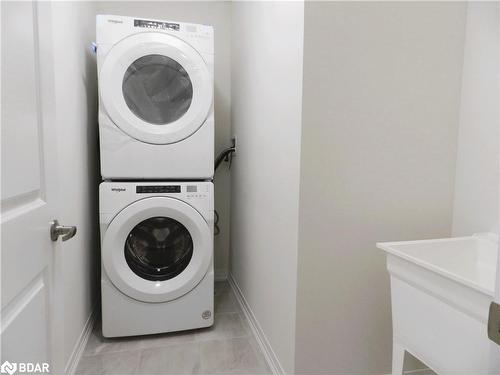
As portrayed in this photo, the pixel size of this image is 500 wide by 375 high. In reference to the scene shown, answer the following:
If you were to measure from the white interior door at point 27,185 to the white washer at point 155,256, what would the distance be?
89 centimetres

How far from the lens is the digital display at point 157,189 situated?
72.6 inches

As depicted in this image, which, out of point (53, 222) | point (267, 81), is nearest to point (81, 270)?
point (53, 222)

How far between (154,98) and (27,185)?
1269mm

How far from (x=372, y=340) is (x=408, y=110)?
3.10 feet

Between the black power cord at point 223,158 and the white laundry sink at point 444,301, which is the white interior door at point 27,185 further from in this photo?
the black power cord at point 223,158

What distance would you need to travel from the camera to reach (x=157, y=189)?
1.87 meters

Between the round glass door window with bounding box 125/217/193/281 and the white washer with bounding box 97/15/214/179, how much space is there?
0.29m

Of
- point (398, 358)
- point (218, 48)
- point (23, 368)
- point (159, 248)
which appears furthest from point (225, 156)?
point (23, 368)

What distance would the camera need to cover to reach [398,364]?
120 cm

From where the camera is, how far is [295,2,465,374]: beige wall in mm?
1274

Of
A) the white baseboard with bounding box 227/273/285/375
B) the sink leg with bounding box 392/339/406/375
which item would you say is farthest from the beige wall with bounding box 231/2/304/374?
the sink leg with bounding box 392/339/406/375

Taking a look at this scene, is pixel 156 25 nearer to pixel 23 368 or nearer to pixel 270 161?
pixel 270 161

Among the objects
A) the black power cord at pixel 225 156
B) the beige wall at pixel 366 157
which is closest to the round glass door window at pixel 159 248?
the black power cord at pixel 225 156

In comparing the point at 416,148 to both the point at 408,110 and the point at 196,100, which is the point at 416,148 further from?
the point at 196,100
